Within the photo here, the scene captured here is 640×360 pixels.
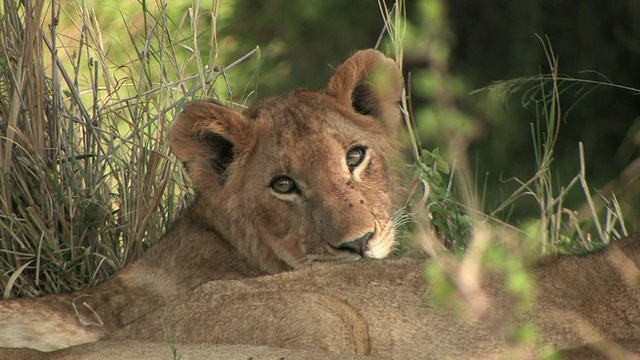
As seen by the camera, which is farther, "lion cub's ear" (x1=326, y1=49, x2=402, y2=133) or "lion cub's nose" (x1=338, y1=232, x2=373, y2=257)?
"lion cub's ear" (x1=326, y1=49, x2=402, y2=133)

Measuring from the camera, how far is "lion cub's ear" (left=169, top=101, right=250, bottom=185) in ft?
15.8

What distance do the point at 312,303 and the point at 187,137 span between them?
1.67m

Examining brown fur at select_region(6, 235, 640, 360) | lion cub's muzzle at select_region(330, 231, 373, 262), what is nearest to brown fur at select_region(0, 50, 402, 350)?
lion cub's muzzle at select_region(330, 231, 373, 262)

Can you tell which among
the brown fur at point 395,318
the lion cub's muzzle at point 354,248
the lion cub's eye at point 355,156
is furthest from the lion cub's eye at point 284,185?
the brown fur at point 395,318

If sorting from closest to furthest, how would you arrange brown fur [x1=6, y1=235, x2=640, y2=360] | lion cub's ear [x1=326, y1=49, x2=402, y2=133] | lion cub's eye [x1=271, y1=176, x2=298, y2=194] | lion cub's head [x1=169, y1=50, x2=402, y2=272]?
brown fur [x1=6, y1=235, x2=640, y2=360]
lion cub's head [x1=169, y1=50, x2=402, y2=272]
lion cub's eye [x1=271, y1=176, x2=298, y2=194]
lion cub's ear [x1=326, y1=49, x2=402, y2=133]

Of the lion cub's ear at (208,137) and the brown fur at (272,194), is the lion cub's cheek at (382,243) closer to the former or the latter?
the brown fur at (272,194)

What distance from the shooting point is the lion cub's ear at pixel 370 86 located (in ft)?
16.6

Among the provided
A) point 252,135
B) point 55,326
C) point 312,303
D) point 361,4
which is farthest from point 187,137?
point 361,4

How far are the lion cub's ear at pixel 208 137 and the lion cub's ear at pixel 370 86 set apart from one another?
0.46 meters

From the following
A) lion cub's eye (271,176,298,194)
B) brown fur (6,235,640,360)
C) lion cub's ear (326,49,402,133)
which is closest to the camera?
brown fur (6,235,640,360)

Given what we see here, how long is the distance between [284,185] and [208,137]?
15.6 inches

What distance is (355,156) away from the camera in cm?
486

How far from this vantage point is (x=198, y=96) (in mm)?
6066

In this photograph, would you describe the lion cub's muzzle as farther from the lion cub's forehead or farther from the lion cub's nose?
the lion cub's forehead
